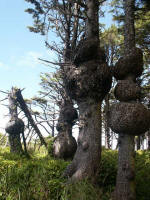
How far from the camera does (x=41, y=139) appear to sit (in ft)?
42.1

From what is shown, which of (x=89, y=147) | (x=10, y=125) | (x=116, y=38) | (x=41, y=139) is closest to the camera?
(x=89, y=147)

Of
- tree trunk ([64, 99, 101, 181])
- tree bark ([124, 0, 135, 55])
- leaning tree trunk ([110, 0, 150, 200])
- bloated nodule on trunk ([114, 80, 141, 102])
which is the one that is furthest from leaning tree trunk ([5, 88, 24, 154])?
tree bark ([124, 0, 135, 55])

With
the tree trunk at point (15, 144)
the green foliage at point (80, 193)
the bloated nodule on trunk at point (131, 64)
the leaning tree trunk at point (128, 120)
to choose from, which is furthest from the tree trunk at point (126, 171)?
the tree trunk at point (15, 144)

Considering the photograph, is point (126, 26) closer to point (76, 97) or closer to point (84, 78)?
point (84, 78)

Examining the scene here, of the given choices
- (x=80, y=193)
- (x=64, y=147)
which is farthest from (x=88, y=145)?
(x=64, y=147)

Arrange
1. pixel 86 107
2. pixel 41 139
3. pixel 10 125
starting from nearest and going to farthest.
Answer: pixel 86 107, pixel 10 125, pixel 41 139

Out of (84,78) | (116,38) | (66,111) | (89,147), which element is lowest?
(89,147)

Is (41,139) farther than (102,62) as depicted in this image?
Yes

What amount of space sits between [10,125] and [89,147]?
237 inches

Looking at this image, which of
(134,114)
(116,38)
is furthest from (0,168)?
(116,38)

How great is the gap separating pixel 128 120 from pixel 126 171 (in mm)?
1380

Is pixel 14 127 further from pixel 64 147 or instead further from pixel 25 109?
pixel 64 147

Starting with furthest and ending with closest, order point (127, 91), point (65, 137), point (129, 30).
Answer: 1. point (65, 137)
2. point (129, 30)
3. point (127, 91)

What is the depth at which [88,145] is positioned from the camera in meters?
6.30
